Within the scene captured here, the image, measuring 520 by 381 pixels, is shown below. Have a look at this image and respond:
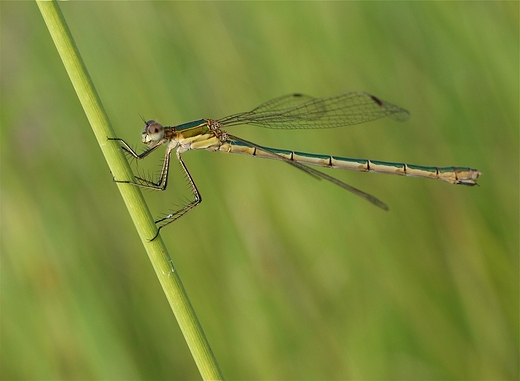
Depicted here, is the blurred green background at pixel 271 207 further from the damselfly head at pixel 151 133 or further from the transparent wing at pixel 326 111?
the damselfly head at pixel 151 133

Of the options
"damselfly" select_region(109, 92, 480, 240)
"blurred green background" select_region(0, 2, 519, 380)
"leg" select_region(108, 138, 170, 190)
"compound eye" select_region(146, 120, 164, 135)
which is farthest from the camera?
"blurred green background" select_region(0, 2, 519, 380)

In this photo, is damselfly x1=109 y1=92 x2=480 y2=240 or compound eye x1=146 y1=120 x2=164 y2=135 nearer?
compound eye x1=146 y1=120 x2=164 y2=135

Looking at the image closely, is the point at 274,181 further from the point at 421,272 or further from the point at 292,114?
the point at 421,272

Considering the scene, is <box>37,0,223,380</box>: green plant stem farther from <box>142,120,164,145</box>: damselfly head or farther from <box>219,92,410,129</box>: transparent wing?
<box>219,92,410,129</box>: transparent wing

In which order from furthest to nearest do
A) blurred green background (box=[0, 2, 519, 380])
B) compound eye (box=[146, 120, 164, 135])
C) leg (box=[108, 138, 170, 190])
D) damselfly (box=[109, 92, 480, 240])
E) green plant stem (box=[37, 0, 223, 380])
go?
1. blurred green background (box=[0, 2, 519, 380])
2. damselfly (box=[109, 92, 480, 240])
3. compound eye (box=[146, 120, 164, 135])
4. leg (box=[108, 138, 170, 190])
5. green plant stem (box=[37, 0, 223, 380])

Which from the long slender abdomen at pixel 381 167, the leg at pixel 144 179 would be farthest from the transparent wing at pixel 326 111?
the leg at pixel 144 179

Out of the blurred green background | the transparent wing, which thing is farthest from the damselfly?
the blurred green background

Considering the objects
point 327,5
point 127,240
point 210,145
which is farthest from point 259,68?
point 127,240
